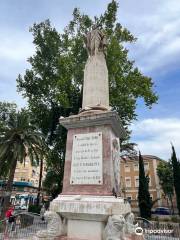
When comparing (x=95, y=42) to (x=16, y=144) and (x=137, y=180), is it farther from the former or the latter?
(x=137, y=180)

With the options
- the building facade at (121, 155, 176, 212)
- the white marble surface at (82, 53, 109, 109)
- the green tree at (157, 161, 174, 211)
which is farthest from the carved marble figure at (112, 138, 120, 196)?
the building facade at (121, 155, 176, 212)

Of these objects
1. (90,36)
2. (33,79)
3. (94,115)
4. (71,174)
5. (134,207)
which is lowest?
(134,207)

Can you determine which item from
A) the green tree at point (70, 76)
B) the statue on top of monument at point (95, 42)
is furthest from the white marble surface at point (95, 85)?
the green tree at point (70, 76)

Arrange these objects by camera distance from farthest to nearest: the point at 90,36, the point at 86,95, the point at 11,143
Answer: the point at 11,143 < the point at 90,36 < the point at 86,95

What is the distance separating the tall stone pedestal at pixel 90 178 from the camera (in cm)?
509

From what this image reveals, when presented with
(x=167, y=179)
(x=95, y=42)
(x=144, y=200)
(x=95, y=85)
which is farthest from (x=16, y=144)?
(x=167, y=179)

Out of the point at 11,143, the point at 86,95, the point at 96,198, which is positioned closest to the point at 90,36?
the point at 86,95

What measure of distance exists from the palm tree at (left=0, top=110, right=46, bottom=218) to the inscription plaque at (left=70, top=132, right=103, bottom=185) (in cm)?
1404

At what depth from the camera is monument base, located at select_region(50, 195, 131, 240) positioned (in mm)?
5012

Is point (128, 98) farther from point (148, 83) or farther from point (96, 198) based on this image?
point (96, 198)

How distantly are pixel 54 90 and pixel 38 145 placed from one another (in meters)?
5.93

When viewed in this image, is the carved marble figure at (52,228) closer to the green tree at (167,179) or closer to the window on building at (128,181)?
the green tree at (167,179)

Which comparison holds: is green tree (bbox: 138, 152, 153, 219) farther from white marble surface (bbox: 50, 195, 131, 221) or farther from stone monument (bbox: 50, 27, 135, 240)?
white marble surface (bbox: 50, 195, 131, 221)

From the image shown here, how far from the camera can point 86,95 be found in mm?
7188
